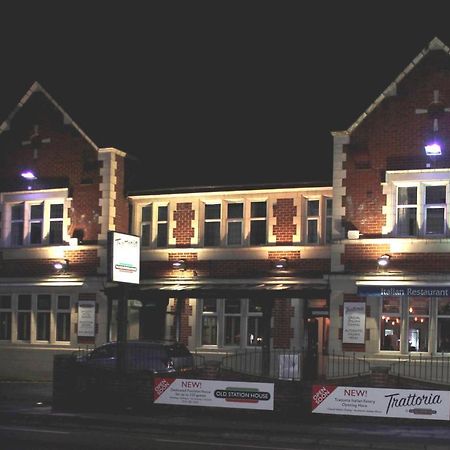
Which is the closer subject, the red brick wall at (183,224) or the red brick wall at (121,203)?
the red brick wall at (183,224)

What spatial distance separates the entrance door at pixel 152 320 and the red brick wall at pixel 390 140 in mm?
7183

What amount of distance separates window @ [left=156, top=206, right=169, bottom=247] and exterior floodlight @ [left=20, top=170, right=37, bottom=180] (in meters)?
4.66

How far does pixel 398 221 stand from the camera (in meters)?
25.5

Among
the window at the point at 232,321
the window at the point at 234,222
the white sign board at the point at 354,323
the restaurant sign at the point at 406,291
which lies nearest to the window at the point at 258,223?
the window at the point at 234,222

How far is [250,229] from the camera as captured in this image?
93.2 feet

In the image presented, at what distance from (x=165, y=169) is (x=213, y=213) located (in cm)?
283

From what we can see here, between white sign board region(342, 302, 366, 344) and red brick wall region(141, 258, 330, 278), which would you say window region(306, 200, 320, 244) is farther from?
white sign board region(342, 302, 366, 344)

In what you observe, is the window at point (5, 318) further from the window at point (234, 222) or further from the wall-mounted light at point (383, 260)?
the wall-mounted light at point (383, 260)

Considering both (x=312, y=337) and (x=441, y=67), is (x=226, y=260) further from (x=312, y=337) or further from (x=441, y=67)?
(x=441, y=67)

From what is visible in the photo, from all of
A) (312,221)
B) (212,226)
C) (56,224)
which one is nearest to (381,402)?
(312,221)

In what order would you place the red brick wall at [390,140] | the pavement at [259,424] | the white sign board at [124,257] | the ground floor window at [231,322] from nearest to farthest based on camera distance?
the pavement at [259,424] < the white sign board at [124,257] < the red brick wall at [390,140] < the ground floor window at [231,322]

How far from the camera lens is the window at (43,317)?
99.3 ft

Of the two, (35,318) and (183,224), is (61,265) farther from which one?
(183,224)

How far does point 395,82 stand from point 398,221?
4.11m
